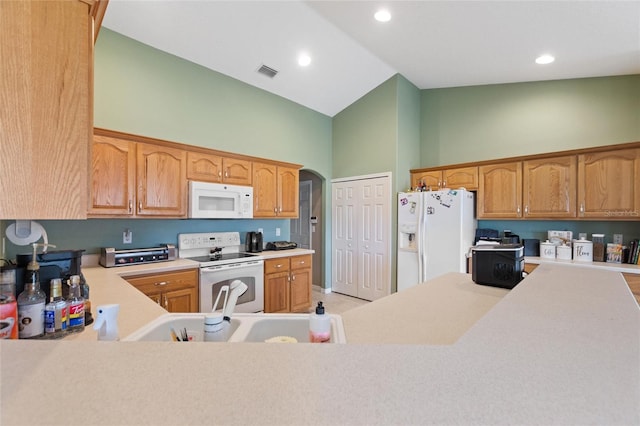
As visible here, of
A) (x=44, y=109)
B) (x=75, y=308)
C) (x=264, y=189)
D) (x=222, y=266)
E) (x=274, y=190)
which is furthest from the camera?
(x=274, y=190)

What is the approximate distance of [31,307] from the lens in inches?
40.7

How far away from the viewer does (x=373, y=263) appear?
4457 mm

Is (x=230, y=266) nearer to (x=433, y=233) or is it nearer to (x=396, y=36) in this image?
(x=433, y=233)

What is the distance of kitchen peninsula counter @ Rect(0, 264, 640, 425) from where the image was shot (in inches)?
14.5

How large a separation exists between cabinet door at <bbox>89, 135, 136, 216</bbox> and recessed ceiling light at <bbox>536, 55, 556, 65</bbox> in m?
4.31

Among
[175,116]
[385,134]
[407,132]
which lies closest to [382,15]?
[385,134]

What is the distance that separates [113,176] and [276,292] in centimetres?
207

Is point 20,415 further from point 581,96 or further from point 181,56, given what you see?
point 581,96

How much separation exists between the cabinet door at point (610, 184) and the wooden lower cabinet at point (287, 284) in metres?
3.28

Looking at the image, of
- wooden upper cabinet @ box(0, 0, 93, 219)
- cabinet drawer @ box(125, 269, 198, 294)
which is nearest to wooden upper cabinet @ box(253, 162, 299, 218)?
cabinet drawer @ box(125, 269, 198, 294)

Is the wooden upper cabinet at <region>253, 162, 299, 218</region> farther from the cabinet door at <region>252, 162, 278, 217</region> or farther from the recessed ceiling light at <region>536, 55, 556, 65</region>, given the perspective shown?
the recessed ceiling light at <region>536, 55, 556, 65</region>

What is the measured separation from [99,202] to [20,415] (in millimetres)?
2611

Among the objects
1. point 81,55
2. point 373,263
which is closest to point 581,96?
point 373,263

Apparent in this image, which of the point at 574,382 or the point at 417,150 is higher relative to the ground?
A: the point at 417,150
